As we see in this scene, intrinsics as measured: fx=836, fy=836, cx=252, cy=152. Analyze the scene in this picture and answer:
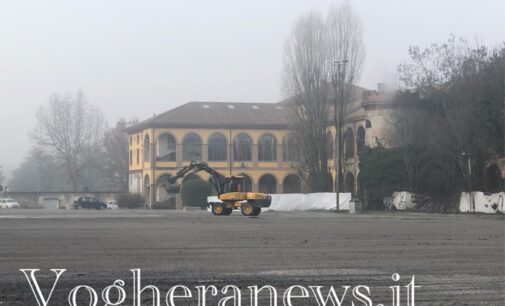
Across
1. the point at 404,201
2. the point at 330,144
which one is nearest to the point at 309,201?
the point at 330,144

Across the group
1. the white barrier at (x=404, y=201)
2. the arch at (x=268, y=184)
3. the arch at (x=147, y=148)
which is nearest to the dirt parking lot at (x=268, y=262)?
the white barrier at (x=404, y=201)

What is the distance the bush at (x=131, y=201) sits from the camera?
88994mm

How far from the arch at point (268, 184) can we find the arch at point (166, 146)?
10.6 m

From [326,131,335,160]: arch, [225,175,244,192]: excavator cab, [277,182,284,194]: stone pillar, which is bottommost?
[225,175,244,192]: excavator cab

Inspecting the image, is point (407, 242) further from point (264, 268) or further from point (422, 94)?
point (422, 94)

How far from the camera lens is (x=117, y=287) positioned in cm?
1242

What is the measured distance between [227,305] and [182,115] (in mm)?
84661

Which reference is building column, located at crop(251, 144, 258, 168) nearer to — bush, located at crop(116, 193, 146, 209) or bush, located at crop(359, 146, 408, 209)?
bush, located at crop(116, 193, 146, 209)

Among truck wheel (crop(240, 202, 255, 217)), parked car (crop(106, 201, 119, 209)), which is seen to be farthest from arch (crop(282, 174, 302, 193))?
truck wheel (crop(240, 202, 255, 217))

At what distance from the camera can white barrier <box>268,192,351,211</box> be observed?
65.0 meters

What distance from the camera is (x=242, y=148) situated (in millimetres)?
95375

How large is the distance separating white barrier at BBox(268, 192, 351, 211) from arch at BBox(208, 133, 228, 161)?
2133cm

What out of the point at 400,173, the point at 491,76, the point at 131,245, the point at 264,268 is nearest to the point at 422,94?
the point at 400,173

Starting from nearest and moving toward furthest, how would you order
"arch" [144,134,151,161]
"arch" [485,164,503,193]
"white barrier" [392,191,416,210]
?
1. "arch" [485,164,503,193]
2. "white barrier" [392,191,416,210]
3. "arch" [144,134,151,161]
